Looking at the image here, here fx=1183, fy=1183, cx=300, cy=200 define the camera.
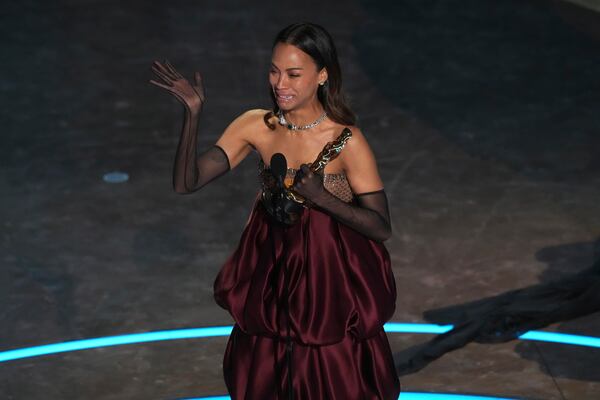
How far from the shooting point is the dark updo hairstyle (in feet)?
12.6

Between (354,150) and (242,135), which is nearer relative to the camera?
(354,150)

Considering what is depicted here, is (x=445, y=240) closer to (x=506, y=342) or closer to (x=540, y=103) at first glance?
(x=506, y=342)

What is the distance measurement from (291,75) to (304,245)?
604 millimetres

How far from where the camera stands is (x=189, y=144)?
12.9ft

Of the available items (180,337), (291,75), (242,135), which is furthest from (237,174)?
(291,75)

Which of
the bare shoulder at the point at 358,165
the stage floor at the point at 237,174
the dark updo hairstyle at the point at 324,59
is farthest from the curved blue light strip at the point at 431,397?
the dark updo hairstyle at the point at 324,59

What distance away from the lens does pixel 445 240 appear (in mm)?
6855

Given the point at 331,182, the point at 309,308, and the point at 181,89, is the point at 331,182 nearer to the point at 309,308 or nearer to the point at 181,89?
the point at 309,308

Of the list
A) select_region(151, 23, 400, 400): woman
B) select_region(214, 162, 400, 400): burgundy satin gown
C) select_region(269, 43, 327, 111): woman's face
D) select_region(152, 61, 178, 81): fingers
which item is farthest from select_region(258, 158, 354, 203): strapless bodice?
select_region(152, 61, 178, 81): fingers

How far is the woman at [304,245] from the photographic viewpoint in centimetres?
389

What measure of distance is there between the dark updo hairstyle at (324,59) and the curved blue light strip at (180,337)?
6.71 feet

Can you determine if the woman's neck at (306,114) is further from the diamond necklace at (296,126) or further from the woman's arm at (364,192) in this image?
the woman's arm at (364,192)

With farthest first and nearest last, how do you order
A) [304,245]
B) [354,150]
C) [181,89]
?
[304,245] < [354,150] < [181,89]

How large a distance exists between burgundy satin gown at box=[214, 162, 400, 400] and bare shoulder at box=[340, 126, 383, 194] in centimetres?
18
